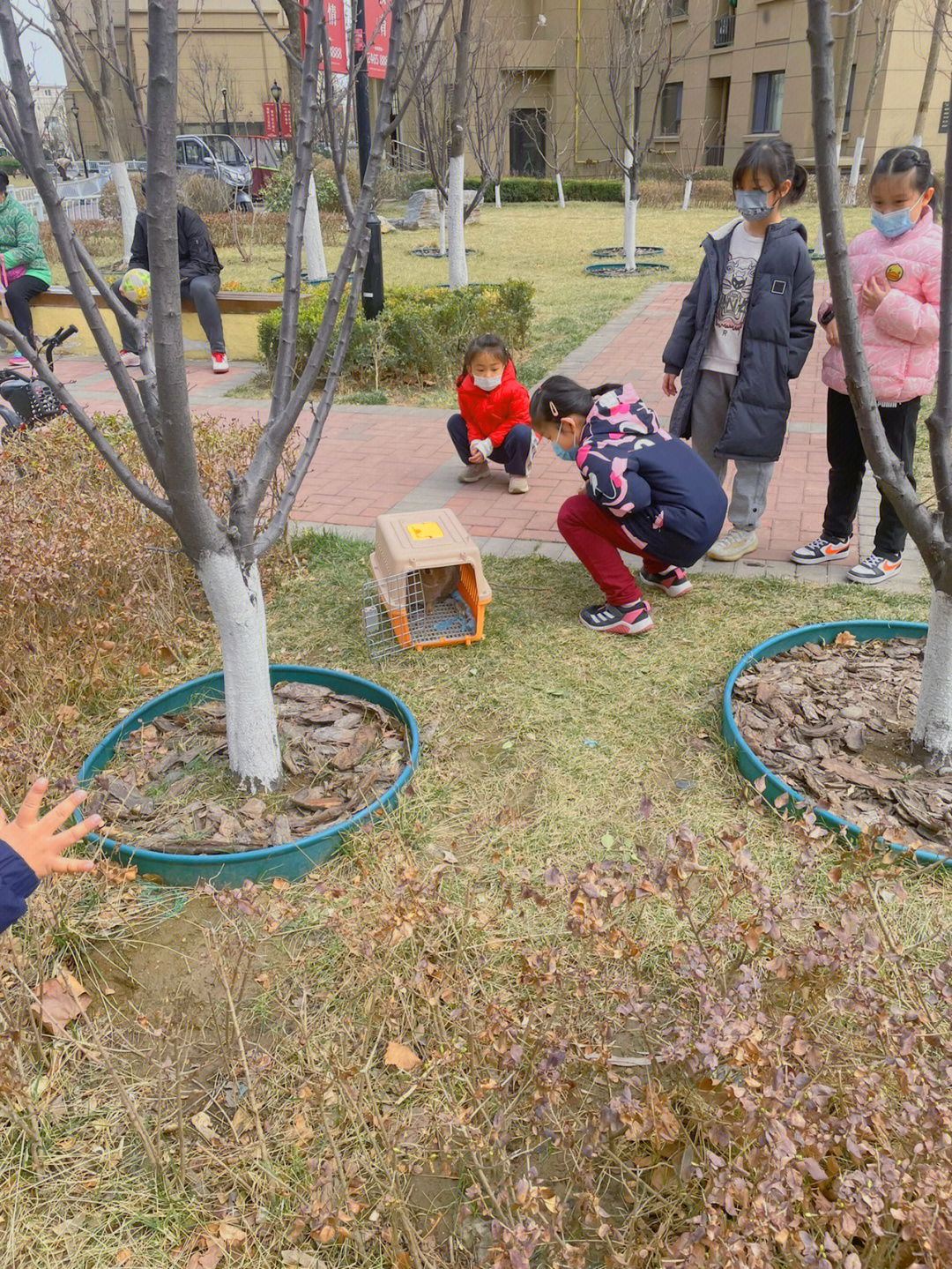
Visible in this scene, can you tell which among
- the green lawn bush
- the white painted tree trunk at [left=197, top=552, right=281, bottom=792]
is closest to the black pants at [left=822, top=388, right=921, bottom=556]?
the white painted tree trunk at [left=197, top=552, right=281, bottom=792]

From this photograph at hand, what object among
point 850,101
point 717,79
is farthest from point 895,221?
point 717,79

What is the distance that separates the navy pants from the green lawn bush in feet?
7.49

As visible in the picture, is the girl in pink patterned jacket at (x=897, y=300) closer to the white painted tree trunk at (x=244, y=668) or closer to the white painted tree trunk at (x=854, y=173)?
the white painted tree trunk at (x=244, y=668)

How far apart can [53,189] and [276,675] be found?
194 cm

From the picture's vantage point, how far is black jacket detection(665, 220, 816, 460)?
387 cm

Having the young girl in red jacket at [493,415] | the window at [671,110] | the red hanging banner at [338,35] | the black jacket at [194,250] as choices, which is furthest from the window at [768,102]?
the young girl in red jacket at [493,415]

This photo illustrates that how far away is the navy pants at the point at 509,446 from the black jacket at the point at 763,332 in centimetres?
133

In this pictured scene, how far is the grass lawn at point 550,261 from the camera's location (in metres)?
8.94

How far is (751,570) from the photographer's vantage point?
4383 mm

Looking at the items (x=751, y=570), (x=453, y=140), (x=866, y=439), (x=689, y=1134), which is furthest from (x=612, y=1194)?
(x=453, y=140)

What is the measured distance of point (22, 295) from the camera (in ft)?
29.5

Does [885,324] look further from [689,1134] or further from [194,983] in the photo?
[194,983]

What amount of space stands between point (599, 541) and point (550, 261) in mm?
11613

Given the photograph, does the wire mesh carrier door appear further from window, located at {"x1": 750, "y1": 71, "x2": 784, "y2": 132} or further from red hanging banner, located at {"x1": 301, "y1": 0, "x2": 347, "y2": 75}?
window, located at {"x1": 750, "y1": 71, "x2": 784, "y2": 132}
